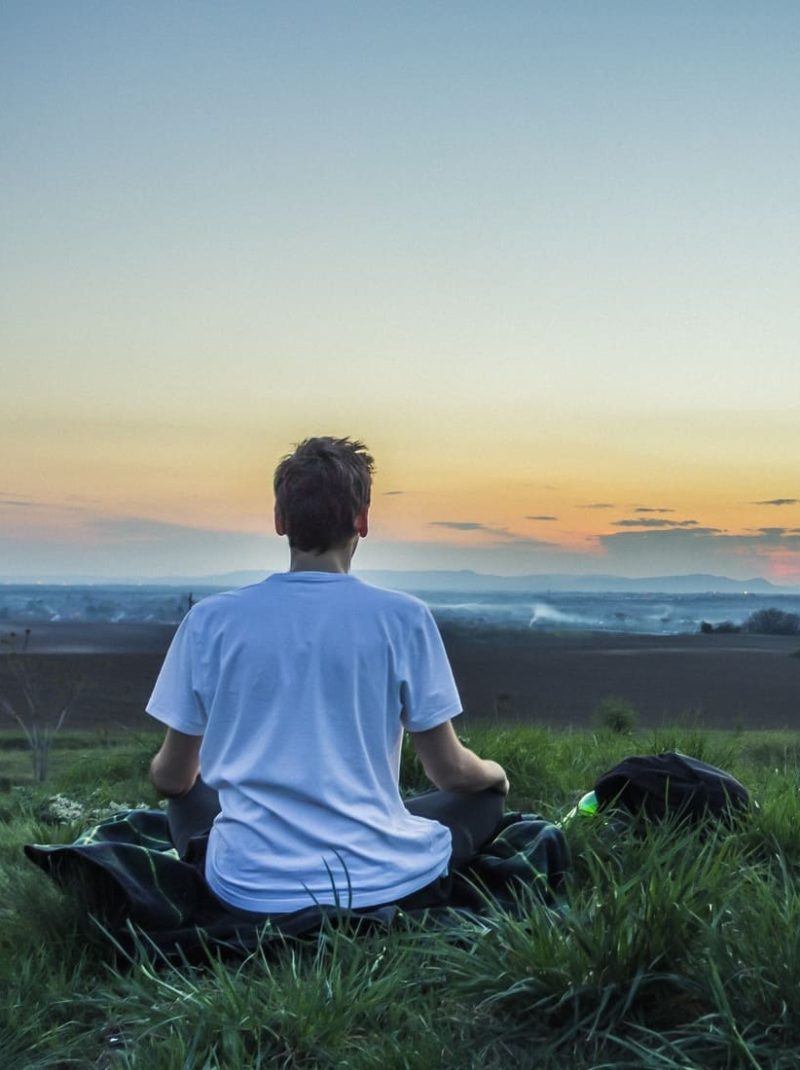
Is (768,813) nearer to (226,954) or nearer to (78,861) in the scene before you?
(226,954)

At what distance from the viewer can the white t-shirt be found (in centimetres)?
347

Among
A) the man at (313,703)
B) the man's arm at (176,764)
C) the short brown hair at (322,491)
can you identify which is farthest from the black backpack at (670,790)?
the short brown hair at (322,491)

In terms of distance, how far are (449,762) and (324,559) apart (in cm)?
72

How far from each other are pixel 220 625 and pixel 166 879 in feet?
2.78

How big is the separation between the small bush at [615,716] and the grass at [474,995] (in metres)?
6.04

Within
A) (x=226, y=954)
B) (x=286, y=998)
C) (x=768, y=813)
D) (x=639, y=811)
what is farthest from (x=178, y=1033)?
(x=768, y=813)

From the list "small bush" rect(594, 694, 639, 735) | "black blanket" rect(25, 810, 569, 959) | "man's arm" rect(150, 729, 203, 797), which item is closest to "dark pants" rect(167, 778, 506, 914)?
"black blanket" rect(25, 810, 569, 959)

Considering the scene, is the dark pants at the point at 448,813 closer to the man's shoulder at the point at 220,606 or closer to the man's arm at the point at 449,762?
the man's arm at the point at 449,762

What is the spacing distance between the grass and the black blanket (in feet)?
0.23

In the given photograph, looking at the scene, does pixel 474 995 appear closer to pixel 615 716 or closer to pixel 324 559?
pixel 324 559

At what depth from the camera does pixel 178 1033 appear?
2.88 metres

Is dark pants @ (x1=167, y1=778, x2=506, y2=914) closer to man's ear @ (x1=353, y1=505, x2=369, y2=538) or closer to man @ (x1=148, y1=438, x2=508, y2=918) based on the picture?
man @ (x1=148, y1=438, x2=508, y2=918)

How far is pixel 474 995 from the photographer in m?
2.99

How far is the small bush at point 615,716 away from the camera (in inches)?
384
